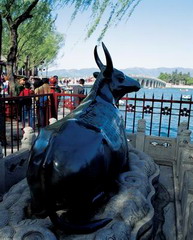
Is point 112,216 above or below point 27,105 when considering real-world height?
below

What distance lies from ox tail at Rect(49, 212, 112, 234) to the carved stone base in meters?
0.04

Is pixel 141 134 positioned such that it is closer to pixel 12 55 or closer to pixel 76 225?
pixel 76 225

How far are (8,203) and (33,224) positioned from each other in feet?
2.19

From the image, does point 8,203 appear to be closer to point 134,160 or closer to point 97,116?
point 97,116

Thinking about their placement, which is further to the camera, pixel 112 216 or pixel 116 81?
pixel 116 81

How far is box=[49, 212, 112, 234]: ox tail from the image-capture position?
6.98 feet

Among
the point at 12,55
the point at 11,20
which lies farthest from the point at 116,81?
the point at 11,20

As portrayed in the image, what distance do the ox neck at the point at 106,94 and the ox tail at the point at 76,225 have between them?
1.84m

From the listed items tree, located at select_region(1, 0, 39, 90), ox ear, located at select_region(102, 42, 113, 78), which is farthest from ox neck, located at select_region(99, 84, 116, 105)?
tree, located at select_region(1, 0, 39, 90)

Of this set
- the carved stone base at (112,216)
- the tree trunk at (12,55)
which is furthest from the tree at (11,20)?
the carved stone base at (112,216)

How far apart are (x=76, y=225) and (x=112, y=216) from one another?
0.42 metres

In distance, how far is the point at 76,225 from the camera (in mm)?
2213

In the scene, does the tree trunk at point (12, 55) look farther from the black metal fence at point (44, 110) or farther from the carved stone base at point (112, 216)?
the carved stone base at point (112, 216)

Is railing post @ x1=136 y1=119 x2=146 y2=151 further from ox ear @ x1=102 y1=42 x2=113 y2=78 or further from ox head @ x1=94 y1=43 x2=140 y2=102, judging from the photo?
ox ear @ x1=102 y1=42 x2=113 y2=78
